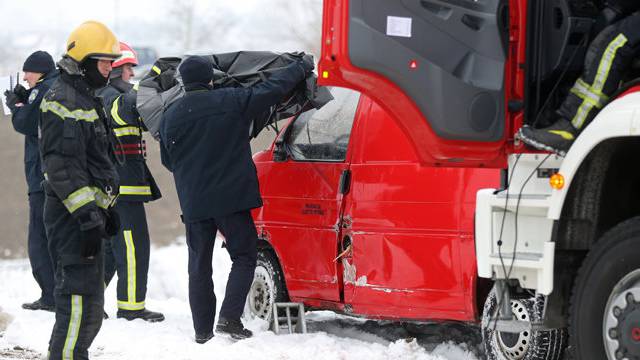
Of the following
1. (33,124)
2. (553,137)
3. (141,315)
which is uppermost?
(553,137)

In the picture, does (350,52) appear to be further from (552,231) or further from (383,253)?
(383,253)

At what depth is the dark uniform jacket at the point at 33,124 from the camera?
32.1ft

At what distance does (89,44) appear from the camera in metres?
6.21

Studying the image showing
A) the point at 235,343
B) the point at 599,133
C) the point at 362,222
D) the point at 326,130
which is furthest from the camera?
the point at 326,130

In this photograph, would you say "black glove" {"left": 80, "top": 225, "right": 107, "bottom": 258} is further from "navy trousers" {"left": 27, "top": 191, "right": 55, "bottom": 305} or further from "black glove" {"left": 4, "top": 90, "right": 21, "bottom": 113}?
"black glove" {"left": 4, "top": 90, "right": 21, "bottom": 113}

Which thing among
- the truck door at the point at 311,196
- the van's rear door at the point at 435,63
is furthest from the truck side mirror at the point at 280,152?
the van's rear door at the point at 435,63

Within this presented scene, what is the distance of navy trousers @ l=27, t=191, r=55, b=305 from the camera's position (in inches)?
390

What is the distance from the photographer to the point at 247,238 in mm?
7980

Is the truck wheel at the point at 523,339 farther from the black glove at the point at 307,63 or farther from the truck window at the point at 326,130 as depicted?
the black glove at the point at 307,63

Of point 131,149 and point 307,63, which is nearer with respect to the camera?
point 307,63

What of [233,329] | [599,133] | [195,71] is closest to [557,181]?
[599,133]

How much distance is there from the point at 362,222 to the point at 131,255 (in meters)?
2.72

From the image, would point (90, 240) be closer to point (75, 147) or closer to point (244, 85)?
point (75, 147)

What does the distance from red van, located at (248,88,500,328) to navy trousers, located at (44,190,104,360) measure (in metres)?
1.91
